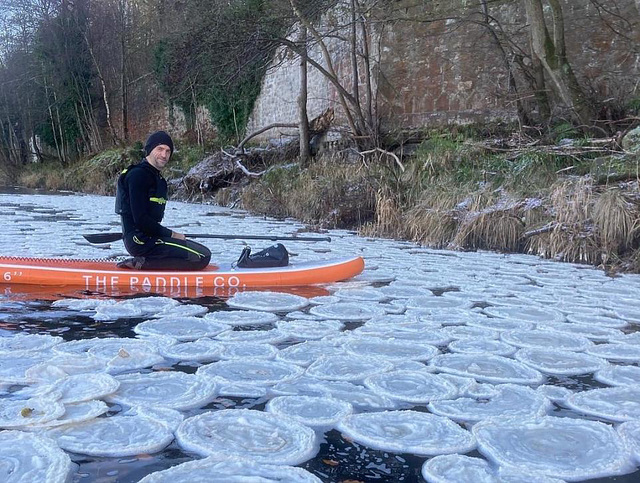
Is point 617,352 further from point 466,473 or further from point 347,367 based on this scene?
point 466,473

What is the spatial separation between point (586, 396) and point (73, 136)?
2347 centimetres

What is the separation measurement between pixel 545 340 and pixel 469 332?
0.35 meters

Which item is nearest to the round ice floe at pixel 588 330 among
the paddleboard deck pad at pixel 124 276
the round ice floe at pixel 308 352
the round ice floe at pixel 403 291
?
the round ice floe at pixel 403 291

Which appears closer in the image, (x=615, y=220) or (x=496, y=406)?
(x=496, y=406)

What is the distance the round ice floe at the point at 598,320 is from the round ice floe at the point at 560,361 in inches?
26.3

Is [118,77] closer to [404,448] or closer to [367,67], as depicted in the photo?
[367,67]

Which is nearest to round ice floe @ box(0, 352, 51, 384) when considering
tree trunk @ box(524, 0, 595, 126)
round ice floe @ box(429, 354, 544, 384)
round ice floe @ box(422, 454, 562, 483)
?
round ice floe @ box(422, 454, 562, 483)

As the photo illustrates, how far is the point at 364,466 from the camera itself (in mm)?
1663

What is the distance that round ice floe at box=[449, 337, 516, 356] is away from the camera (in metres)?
2.76

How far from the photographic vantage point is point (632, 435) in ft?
6.15

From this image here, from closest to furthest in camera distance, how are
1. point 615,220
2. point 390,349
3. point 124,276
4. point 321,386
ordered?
point 321,386 < point 390,349 < point 124,276 < point 615,220

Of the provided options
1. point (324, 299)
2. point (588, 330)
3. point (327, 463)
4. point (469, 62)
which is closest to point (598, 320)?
point (588, 330)

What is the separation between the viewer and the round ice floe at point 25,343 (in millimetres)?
2568

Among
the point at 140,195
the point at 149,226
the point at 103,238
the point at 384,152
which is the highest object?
the point at 384,152
